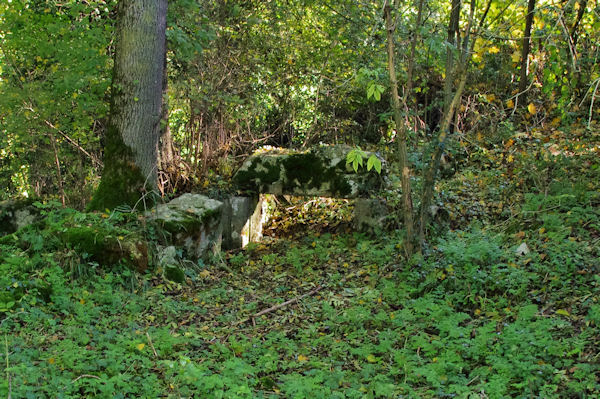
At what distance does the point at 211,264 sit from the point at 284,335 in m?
2.50

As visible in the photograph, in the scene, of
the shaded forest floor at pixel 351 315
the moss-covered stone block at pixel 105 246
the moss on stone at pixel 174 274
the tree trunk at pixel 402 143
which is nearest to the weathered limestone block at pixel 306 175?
the shaded forest floor at pixel 351 315

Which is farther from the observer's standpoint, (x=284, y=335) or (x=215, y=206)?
(x=215, y=206)

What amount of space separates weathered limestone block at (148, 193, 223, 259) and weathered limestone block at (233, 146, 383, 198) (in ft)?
3.08

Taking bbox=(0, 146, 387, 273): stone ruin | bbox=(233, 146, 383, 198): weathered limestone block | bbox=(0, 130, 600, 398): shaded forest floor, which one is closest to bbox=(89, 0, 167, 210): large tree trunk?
bbox=(0, 146, 387, 273): stone ruin

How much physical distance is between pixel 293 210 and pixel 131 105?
11.4 feet

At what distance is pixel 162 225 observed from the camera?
20.7 ft

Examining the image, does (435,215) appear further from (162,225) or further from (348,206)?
(162,225)

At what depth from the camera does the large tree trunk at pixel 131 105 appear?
Result: 22.2 ft

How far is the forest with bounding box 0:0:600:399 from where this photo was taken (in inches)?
148

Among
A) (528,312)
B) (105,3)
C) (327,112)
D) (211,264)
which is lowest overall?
(211,264)

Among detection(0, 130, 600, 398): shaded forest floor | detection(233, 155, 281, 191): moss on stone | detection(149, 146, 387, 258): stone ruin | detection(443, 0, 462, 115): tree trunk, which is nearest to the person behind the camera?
detection(0, 130, 600, 398): shaded forest floor

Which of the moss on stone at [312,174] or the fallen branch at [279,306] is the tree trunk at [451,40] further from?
the fallen branch at [279,306]

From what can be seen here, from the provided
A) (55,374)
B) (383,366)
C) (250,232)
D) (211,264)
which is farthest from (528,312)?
(250,232)

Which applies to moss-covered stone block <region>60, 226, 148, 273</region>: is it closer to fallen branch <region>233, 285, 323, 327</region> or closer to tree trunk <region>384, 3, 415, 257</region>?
fallen branch <region>233, 285, 323, 327</region>
